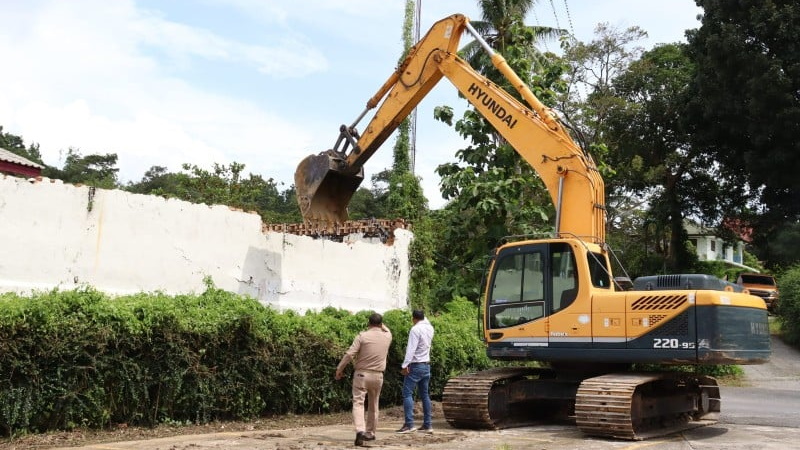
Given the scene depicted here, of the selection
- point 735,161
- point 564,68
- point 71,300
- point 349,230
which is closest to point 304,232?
point 349,230

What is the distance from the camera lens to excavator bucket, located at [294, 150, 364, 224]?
14.8m

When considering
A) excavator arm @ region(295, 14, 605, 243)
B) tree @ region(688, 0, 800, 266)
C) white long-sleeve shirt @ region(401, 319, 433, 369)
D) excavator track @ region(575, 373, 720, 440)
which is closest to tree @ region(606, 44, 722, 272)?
tree @ region(688, 0, 800, 266)

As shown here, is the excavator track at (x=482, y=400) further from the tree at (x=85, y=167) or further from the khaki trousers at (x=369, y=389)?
the tree at (x=85, y=167)

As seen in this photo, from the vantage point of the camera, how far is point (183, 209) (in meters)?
12.4

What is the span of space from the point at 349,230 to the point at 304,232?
979 mm

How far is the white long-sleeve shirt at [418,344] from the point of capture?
11477mm

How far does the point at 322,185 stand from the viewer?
48.9ft

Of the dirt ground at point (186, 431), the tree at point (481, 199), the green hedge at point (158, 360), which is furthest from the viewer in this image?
the tree at point (481, 199)

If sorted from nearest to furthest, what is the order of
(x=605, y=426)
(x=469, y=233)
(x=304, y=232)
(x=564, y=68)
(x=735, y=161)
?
(x=605, y=426) → (x=304, y=232) → (x=469, y=233) → (x=564, y=68) → (x=735, y=161)

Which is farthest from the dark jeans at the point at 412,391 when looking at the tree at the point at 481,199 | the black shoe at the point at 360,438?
the tree at the point at 481,199

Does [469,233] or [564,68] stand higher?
[564,68]

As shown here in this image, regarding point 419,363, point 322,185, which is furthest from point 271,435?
point 322,185

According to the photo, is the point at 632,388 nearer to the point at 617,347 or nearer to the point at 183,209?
the point at 617,347

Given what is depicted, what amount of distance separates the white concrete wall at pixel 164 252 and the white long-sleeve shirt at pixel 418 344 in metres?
3.29
